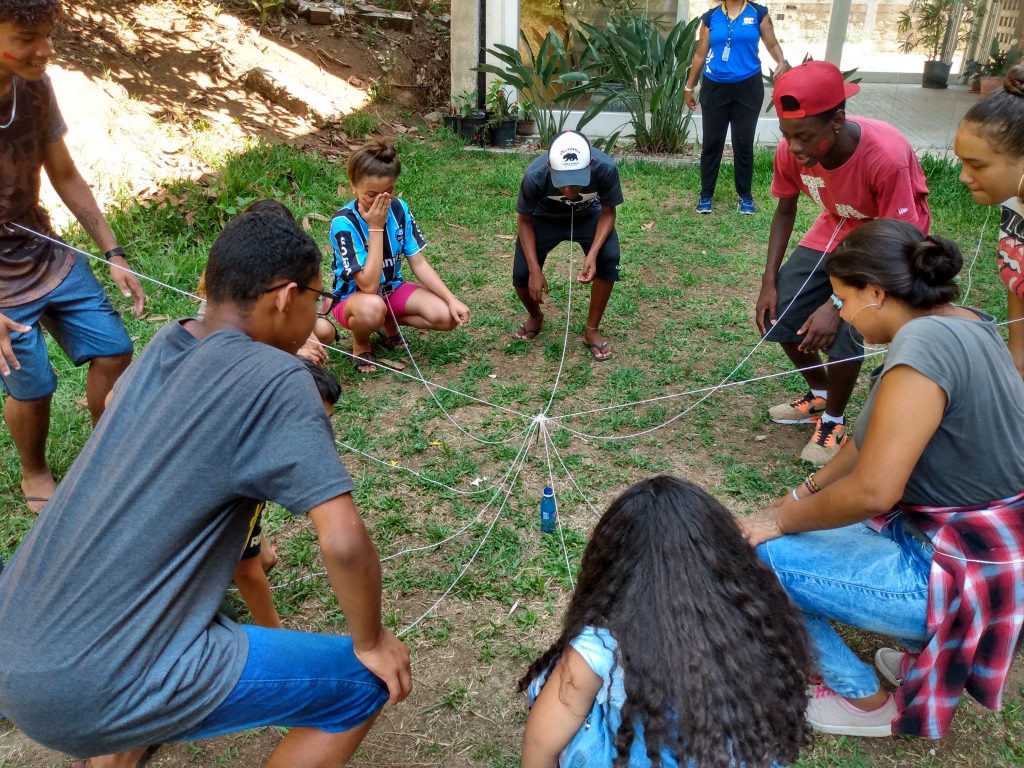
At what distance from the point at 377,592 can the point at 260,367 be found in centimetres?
57

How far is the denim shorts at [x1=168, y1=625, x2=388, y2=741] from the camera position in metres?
1.71

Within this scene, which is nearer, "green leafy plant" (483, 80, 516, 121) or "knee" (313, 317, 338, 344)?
"knee" (313, 317, 338, 344)

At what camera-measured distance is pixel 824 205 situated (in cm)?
363

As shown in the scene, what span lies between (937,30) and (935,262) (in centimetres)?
867

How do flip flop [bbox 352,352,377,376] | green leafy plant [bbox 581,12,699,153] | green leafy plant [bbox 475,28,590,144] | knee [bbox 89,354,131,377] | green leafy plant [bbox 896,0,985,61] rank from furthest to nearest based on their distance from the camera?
green leafy plant [bbox 896,0,985,61] → green leafy plant [bbox 475,28,590,144] → green leafy plant [bbox 581,12,699,153] → flip flop [bbox 352,352,377,376] → knee [bbox 89,354,131,377]

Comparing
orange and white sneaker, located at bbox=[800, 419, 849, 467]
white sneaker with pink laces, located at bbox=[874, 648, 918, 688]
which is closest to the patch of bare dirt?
orange and white sneaker, located at bbox=[800, 419, 849, 467]

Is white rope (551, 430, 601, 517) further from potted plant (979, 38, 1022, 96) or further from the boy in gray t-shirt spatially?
potted plant (979, 38, 1022, 96)

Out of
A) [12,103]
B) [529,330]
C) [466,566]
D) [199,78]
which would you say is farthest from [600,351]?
[199,78]

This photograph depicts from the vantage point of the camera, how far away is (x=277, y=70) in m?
8.91

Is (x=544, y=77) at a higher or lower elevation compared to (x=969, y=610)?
higher

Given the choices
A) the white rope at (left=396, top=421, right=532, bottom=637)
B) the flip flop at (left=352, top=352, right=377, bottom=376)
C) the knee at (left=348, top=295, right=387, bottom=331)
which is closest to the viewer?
the white rope at (left=396, top=421, right=532, bottom=637)

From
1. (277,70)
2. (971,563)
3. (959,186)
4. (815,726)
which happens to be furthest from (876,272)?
(277,70)

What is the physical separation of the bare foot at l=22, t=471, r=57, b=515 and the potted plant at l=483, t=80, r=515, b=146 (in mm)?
6812

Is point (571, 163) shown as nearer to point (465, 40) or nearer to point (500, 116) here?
point (500, 116)
